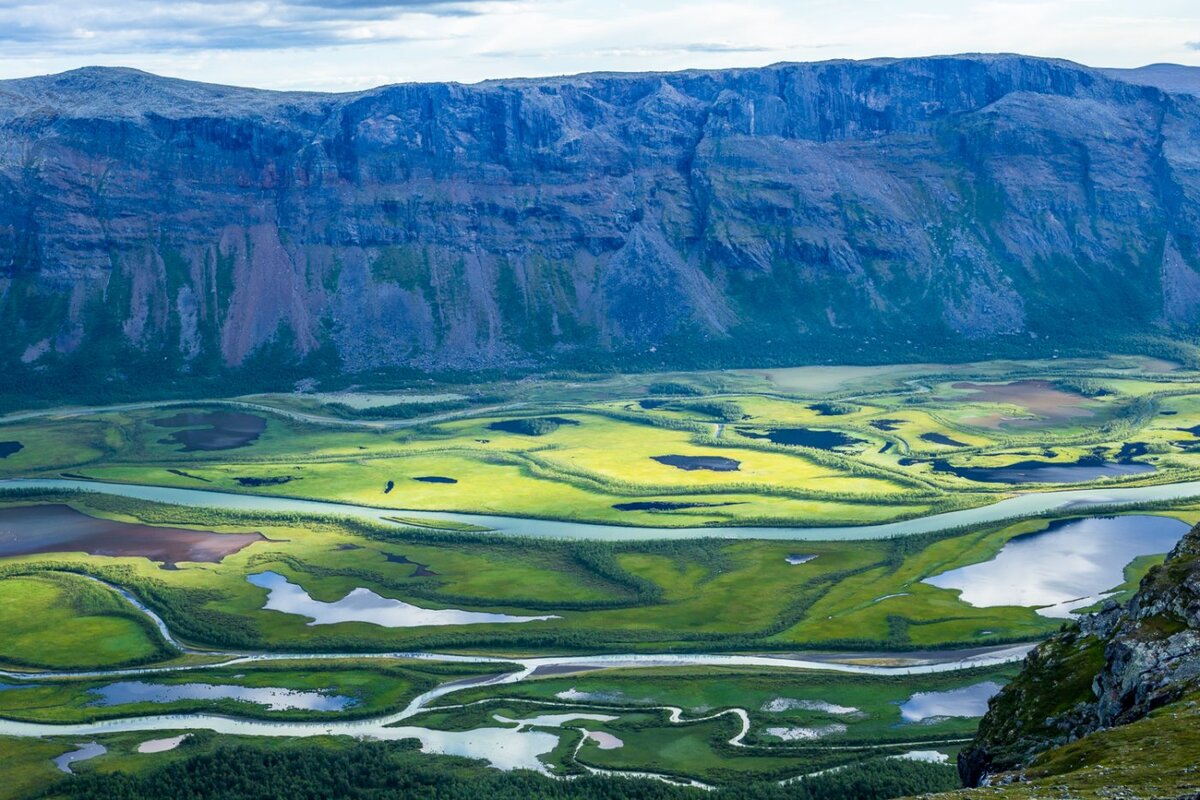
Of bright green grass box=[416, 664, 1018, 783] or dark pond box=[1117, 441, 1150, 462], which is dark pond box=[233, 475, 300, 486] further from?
dark pond box=[1117, 441, 1150, 462]

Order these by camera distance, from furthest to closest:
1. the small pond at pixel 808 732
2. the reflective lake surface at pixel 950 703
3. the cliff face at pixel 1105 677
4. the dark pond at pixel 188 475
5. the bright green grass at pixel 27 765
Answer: the dark pond at pixel 188 475 < the reflective lake surface at pixel 950 703 < the small pond at pixel 808 732 < the bright green grass at pixel 27 765 < the cliff face at pixel 1105 677

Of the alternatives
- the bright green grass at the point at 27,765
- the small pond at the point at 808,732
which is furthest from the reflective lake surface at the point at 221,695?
the small pond at the point at 808,732

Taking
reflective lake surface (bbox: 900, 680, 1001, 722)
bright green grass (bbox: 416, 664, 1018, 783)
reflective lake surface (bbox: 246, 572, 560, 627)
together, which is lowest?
reflective lake surface (bbox: 246, 572, 560, 627)

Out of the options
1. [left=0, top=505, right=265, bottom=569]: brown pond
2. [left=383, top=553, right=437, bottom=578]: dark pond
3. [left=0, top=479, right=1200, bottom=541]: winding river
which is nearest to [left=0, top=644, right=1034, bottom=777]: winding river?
[left=383, top=553, right=437, bottom=578]: dark pond

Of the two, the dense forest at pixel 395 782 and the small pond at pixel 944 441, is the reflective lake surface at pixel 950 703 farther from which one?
the small pond at pixel 944 441

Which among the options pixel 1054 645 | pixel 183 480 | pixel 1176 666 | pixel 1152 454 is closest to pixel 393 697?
pixel 1054 645

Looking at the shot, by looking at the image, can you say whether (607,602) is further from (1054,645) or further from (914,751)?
(1054,645)

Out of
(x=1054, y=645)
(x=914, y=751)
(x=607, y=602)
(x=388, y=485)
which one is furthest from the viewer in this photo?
(x=388, y=485)
